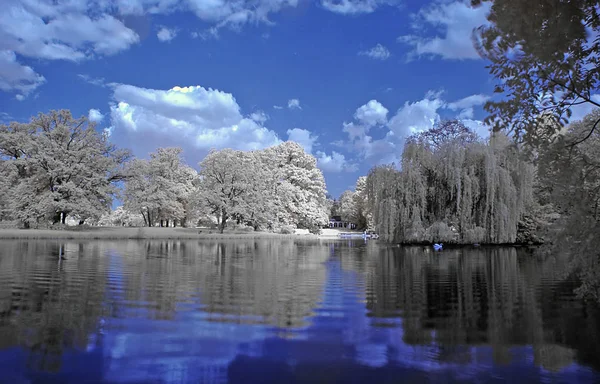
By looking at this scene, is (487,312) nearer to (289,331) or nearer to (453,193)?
(289,331)

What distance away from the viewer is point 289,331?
591 cm

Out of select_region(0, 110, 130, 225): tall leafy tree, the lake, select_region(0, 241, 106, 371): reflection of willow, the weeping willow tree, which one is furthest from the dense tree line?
the lake

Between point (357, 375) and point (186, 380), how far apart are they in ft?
5.25

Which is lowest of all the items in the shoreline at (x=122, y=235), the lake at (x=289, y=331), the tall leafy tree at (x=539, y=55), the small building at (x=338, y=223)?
the lake at (x=289, y=331)

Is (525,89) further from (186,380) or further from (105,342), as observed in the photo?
(105,342)

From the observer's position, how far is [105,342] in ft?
17.2

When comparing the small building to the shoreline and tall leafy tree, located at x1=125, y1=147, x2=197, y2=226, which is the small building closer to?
tall leafy tree, located at x1=125, y1=147, x2=197, y2=226

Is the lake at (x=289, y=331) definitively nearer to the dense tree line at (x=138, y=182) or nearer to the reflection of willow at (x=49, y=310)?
the reflection of willow at (x=49, y=310)

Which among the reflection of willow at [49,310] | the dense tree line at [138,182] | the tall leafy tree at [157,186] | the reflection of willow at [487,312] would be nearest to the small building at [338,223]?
the dense tree line at [138,182]

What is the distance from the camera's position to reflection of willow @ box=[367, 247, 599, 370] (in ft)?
17.7

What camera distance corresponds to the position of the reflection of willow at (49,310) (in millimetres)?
5070

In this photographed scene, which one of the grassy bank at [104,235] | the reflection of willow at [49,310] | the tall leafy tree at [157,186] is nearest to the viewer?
the reflection of willow at [49,310]

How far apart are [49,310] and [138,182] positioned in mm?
42816

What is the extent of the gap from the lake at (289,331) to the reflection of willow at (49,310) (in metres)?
0.03
